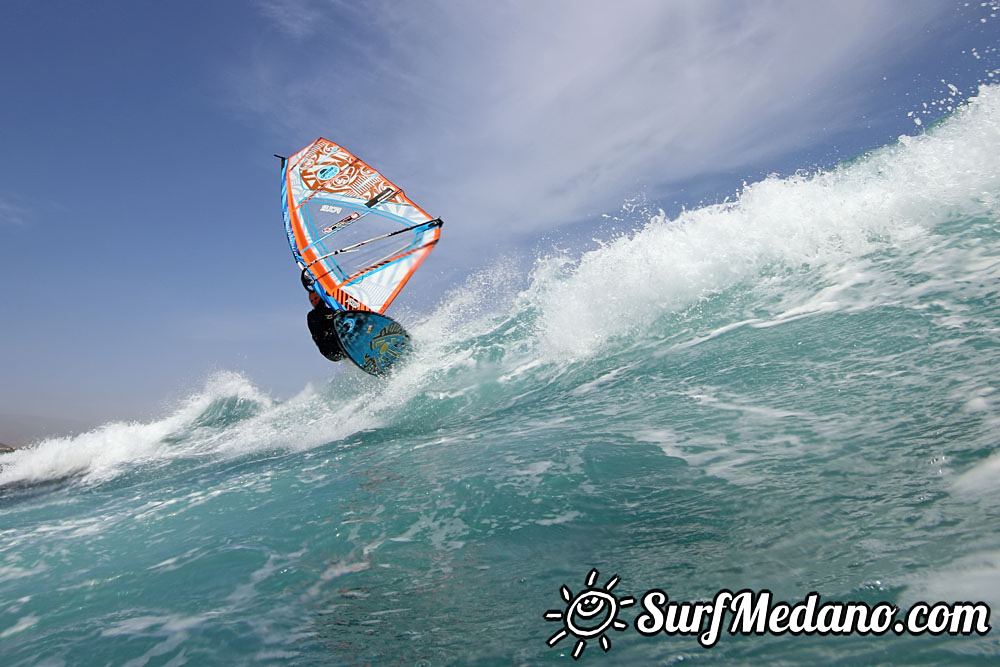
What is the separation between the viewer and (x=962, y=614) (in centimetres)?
172

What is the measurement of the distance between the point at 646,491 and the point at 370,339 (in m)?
10.1

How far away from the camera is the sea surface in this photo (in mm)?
2182

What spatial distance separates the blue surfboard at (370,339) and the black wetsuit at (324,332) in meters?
0.28

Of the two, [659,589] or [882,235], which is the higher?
[882,235]

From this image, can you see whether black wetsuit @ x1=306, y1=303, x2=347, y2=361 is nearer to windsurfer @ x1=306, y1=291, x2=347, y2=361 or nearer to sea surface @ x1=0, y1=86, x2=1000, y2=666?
windsurfer @ x1=306, y1=291, x2=347, y2=361

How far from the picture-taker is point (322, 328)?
502 inches

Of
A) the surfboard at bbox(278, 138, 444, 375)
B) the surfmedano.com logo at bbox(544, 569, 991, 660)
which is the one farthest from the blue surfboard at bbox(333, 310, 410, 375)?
the surfmedano.com logo at bbox(544, 569, 991, 660)

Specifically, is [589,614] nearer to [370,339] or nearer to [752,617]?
[752,617]

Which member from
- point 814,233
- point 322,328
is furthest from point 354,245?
point 814,233

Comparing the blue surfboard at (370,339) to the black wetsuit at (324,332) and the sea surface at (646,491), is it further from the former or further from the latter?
the sea surface at (646,491)

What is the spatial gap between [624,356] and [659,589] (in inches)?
234

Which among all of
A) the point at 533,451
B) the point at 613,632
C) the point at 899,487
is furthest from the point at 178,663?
the point at 899,487

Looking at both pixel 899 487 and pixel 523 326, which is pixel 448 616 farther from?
pixel 523 326

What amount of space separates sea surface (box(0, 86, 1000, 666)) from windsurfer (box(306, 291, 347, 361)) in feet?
11.4
